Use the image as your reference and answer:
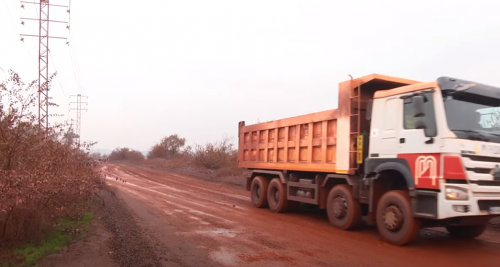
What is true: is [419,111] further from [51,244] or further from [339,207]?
[51,244]

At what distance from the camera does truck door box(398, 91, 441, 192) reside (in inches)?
278

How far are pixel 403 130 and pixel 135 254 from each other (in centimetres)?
560

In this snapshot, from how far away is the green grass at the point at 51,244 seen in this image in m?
6.25

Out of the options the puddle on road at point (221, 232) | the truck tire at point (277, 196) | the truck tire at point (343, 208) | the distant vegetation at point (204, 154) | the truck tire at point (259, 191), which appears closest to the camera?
the puddle on road at point (221, 232)

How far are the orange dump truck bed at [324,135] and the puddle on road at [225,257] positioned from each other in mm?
3627

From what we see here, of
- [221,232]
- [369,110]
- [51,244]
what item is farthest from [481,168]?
[51,244]

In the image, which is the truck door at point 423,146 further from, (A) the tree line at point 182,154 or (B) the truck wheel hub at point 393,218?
(A) the tree line at point 182,154

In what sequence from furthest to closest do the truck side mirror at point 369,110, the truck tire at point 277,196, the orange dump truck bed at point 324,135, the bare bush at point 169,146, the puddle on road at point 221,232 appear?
the bare bush at point 169,146, the truck tire at point 277,196, the orange dump truck bed at point 324,135, the truck side mirror at point 369,110, the puddle on road at point 221,232

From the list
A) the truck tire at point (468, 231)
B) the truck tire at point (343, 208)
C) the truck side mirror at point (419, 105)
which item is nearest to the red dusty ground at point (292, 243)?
the truck tire at point (468, 231)

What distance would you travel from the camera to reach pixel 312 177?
36.2 ft

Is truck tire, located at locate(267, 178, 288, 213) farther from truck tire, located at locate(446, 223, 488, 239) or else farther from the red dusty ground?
truck tire, located at locate(446, 223, 488, 239)

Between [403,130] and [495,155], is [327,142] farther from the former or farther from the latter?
[495,155]

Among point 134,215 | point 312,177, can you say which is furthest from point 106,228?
point 312,177

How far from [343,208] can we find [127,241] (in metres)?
4.93
